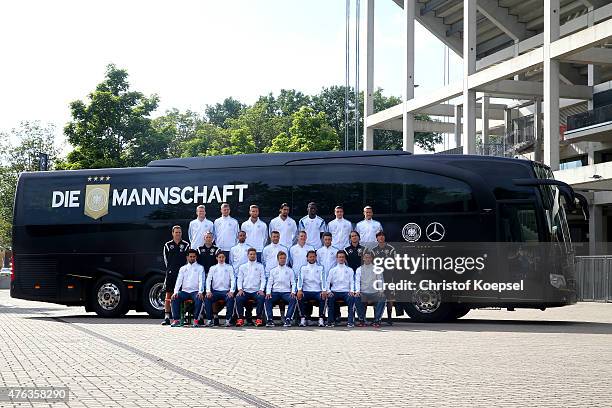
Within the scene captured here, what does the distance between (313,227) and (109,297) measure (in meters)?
5.32

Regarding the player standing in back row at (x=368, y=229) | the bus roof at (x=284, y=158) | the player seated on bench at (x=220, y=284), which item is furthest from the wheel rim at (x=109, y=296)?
the player standing in back row at (x=368, y=229)

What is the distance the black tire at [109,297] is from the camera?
76.0 feet

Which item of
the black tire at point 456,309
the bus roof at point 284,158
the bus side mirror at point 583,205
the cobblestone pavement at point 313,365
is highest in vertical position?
the bus roof at point 284,158

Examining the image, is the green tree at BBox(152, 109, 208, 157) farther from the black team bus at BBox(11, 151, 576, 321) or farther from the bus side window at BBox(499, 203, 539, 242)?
the bus side window at BBox(499, 203, 539, 242)

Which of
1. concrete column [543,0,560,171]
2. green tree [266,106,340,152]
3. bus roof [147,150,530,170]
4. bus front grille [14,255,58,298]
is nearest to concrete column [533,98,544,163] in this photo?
concrete column [543,0,560,171]

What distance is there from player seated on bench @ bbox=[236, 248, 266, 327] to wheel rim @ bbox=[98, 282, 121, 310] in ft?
13.5

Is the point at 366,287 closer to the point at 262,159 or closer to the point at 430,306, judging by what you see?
the point at 430,306

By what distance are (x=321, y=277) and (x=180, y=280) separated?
273 cm

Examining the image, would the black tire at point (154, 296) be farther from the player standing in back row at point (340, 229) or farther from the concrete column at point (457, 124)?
the concrete column at point (457, 124)

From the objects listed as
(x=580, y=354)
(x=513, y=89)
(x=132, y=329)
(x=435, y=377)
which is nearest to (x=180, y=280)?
(x=132, y=329)

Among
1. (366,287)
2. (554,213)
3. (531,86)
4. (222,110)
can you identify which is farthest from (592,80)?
(222,110)

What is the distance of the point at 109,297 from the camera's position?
23.3m

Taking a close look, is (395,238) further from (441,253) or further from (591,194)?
(591,194)

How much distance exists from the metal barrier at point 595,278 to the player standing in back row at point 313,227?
1532 centimetres
